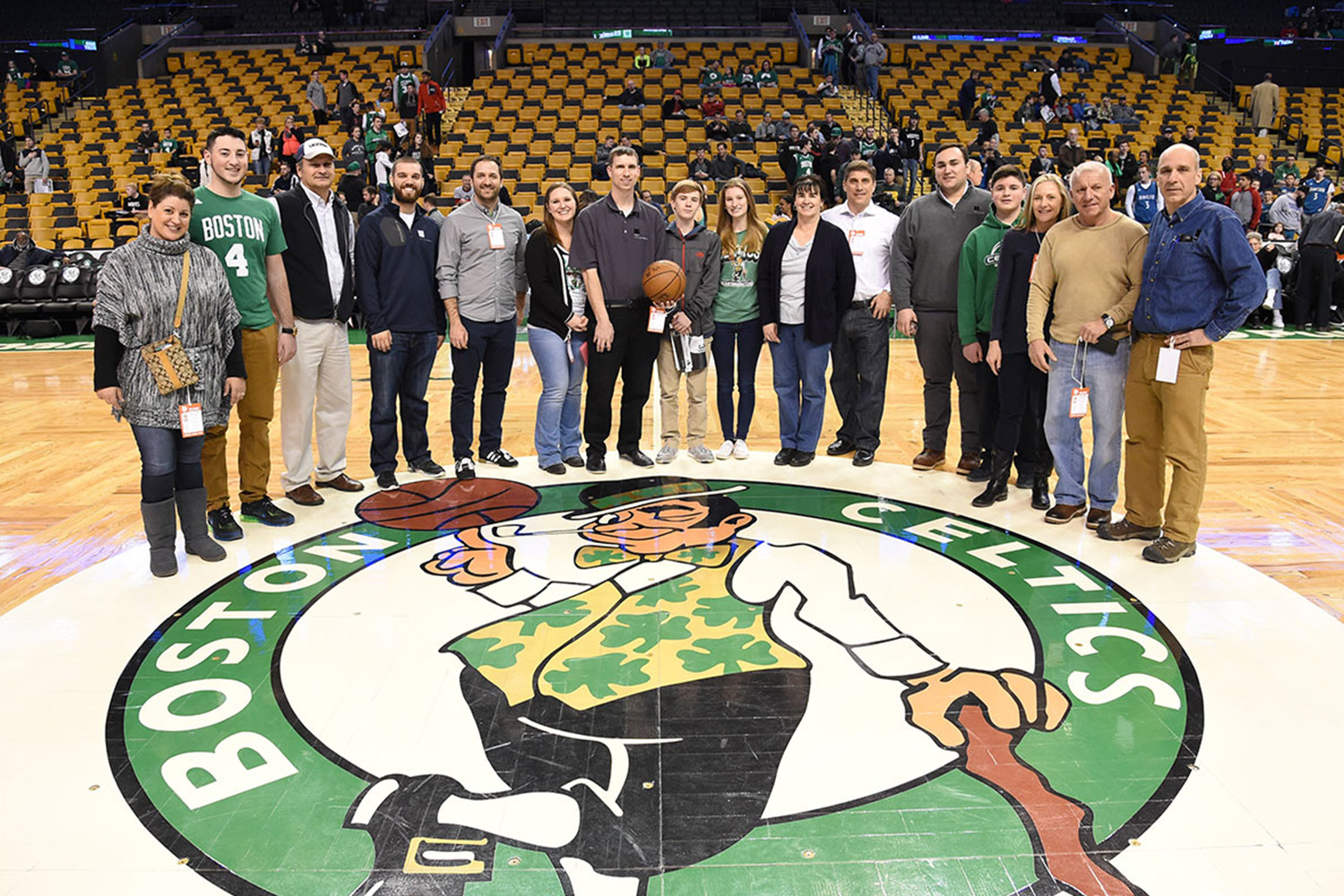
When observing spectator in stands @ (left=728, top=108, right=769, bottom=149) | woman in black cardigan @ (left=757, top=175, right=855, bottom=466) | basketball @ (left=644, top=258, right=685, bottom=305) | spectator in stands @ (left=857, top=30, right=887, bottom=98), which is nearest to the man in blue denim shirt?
woman in black cardigan @ (left=757, top=175, right=855, bottom=466)

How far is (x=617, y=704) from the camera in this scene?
2830mm

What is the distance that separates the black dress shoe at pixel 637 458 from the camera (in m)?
5.20

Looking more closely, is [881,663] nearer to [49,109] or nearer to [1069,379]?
[1069,379]

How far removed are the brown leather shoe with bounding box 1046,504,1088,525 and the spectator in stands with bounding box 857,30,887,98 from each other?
47.4 feet

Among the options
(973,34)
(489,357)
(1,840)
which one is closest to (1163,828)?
(1,840)

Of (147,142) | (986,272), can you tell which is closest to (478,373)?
(986,272)

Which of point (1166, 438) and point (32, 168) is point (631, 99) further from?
point (1166, 438)

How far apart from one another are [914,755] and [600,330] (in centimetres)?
293

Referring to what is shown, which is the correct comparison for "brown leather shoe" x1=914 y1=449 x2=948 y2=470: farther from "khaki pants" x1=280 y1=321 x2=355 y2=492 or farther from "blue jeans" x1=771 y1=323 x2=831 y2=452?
"khaki pants" x1=280 y1=321 x2=355 y2=492

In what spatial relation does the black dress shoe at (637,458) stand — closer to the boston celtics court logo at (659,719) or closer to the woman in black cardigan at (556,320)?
the woman in black cardigan at (556,320)

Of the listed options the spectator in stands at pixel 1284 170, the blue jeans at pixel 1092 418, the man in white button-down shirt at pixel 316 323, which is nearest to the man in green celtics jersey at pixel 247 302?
the man in white button-down shirt at pixel 316 323

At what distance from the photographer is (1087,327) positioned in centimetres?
409

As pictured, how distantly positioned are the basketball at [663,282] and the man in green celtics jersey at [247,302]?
166 centimetres

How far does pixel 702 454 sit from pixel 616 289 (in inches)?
38.7
